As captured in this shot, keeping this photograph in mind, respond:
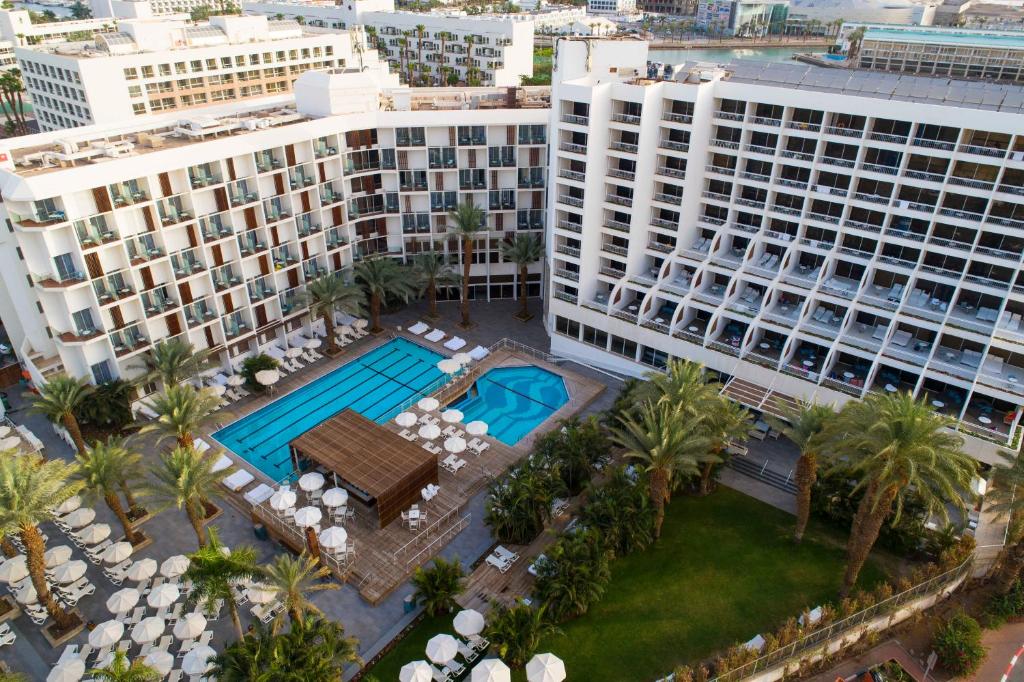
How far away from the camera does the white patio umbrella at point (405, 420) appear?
40.6m

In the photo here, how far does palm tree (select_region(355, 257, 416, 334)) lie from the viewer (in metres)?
49.8

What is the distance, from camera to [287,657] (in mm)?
24000

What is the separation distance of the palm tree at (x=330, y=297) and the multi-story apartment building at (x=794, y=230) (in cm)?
1503

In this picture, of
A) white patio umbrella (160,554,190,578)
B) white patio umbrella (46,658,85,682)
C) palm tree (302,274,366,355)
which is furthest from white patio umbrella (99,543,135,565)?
palm tree (302,274,366,355)

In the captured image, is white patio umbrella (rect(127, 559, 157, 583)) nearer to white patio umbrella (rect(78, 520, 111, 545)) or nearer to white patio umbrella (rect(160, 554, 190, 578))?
white patio umbrella (rect(160, 554, 190, 578))

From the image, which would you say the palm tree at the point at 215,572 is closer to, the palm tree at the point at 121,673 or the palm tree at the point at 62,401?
the palm tree at the point at 121,673

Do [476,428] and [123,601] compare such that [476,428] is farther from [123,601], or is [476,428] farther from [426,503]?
[123,601]

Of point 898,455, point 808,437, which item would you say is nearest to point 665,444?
point 808,437

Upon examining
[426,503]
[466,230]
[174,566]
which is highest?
[466,230]

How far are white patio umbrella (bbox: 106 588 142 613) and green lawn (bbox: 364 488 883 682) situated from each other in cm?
1136

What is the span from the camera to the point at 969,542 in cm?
3134

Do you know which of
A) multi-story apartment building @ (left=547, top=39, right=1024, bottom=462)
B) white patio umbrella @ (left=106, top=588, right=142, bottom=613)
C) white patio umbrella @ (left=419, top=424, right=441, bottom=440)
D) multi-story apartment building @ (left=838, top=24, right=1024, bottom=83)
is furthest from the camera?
multi-story apartment building @ (left=838, top=24, right=1024, bottom=83)

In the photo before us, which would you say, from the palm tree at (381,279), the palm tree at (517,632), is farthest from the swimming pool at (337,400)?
the palm tree at (517,632)

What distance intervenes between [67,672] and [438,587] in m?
15.0
